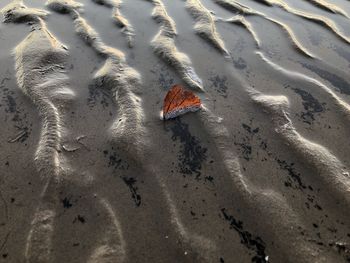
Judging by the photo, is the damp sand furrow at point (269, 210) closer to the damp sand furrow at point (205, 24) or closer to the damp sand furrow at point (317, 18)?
the damp sand furrow at point (205, 24)

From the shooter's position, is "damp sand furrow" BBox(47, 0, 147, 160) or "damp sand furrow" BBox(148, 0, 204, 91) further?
"damp sand furrow" BBox(148, 0, 204, 91)

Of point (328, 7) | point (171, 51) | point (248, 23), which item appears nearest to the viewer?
point (171, 51)

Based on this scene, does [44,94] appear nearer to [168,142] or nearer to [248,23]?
[168,142]

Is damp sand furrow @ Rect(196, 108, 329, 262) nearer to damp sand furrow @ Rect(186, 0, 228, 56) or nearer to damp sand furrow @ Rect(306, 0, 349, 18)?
damp sand furrow @ Rect(186, 0, 228, 56)

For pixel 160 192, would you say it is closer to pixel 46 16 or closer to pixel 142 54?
pixel 142 54

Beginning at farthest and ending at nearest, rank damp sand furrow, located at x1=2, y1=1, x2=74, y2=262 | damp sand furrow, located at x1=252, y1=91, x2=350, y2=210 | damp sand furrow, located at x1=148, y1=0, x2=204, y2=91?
damp sand furrow, located at x1=148, y1=0, x2=204, y2=91
damp sand furrow, located at x1=252, y1=91, x2=350, y2=210
damp sand furrow, located at x1=2, y1=1, x2=74, y2=262

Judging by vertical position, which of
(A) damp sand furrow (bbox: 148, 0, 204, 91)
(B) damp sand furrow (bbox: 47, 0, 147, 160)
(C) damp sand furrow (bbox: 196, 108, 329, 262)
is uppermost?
(C) damp sand furrow (bbox: 196, 108, 329, 262)

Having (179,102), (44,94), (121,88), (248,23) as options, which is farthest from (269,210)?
(248,23)

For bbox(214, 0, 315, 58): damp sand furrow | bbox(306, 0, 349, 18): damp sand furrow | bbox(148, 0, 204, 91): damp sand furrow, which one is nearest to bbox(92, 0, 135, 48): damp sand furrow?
bbox(148, 0, 204, 91): damp sand furrow

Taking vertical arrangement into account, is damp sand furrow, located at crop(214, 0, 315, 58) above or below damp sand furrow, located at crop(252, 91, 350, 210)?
above
